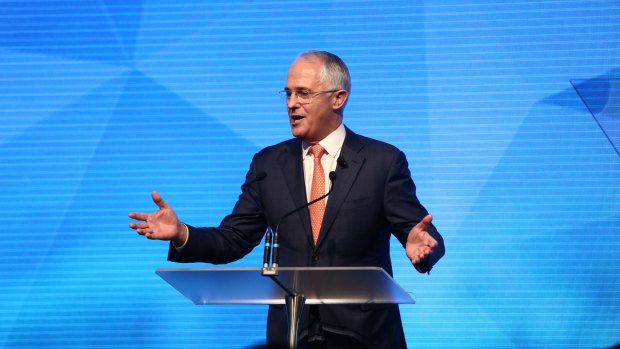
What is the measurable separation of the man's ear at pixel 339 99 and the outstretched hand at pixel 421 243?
0.81 m

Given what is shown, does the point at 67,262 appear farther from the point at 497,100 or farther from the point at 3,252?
the point at 497,100

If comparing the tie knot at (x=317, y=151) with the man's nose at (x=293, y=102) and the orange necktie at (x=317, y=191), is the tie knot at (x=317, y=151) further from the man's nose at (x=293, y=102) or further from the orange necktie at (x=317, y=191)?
the man's nose at (x=293, y=102)

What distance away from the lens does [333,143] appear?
10.1 feet

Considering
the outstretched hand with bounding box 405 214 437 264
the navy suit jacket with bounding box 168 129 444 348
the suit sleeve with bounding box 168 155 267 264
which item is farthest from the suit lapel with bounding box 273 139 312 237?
the outstretched hand with bounding box 405 214 437 264

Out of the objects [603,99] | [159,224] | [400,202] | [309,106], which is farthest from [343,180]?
[603,99]

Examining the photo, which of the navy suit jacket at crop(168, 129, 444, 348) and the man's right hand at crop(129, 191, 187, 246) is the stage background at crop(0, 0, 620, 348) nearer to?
the navy suit jacket at crop(168, 129, 444, 348)

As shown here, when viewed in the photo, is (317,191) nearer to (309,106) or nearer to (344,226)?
(344,226)

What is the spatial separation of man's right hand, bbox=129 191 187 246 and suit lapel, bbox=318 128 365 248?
477mm

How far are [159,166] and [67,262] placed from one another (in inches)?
25.3

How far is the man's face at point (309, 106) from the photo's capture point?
3074mm

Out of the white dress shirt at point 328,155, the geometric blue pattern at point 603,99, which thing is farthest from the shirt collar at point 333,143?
the geometric blue pattern at point 603,99

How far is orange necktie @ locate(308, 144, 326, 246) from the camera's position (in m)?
2.90

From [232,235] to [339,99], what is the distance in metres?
0.63

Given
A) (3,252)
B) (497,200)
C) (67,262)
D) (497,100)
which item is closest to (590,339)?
(497,200)
